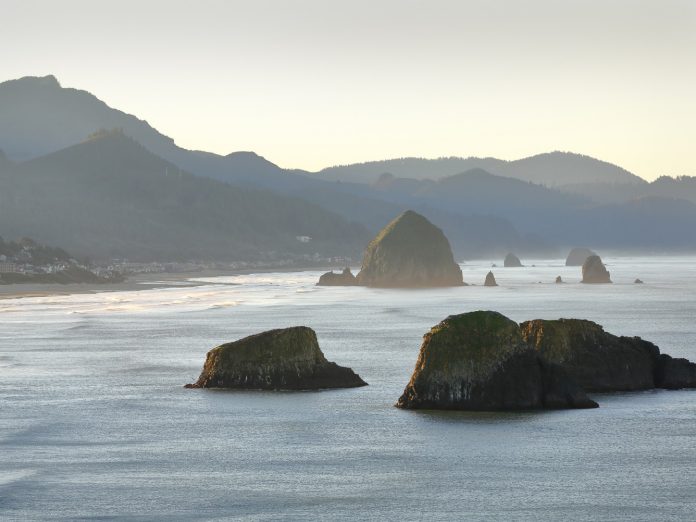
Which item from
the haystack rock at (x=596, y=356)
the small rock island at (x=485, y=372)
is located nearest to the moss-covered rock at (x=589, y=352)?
the haystack rock at (x=596, y=356)

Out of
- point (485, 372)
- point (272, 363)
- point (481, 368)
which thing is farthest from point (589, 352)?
point (272, 363)

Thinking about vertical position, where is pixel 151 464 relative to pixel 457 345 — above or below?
below

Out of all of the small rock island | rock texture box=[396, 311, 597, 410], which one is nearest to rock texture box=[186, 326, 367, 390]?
the small rock island

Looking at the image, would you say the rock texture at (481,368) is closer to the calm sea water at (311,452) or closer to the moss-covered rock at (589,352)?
the calm sea water at (311,452)

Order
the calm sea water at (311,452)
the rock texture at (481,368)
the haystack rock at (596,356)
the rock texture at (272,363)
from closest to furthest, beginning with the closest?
the calm sea water at (311,452) < the rock texture at (481,368) < the rock texture at (272,363) < the haystack rock at (596,356)

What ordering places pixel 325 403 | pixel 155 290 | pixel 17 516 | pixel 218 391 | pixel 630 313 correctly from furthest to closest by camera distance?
pixel 155 290 → pixel 630 313 → pixel 218 391 → pixel 325 403 → pixel 17 516

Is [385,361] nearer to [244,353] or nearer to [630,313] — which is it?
[244,353]

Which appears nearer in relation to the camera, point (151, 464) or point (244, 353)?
point (151, 464)

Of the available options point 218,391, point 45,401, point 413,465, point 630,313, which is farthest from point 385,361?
point 630,313

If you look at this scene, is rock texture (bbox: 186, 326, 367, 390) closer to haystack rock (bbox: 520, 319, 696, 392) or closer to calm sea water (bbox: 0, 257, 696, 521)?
calm sea water (bbox: 0, 257, 696, 521)
